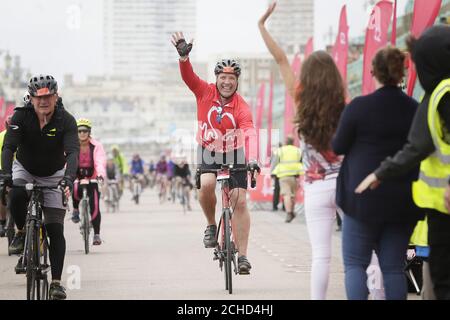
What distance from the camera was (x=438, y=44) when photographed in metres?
6.72

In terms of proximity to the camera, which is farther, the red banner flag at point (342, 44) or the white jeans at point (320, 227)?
the red banner flag at point (342, 44)

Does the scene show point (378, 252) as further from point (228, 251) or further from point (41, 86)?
point (228, 251)

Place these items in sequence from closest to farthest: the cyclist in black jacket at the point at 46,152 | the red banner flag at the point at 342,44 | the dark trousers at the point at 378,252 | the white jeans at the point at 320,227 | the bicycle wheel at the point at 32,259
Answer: the dark trousers at the point at 378,252 < the white jeans at the point at 320,227 < the bicycle wheel at the point at 32,259 < the cyclist in black jacket at the point at 46,152 < the red banner flag at the point at 342,44

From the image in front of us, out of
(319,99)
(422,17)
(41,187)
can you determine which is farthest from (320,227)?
(422,17)

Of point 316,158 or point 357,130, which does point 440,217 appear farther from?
point 316,158

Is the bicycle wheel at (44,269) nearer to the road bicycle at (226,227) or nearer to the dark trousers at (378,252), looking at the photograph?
the road bicycle at (226,227)

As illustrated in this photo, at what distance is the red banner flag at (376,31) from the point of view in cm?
1897

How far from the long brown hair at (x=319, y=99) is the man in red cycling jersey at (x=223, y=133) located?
375cm

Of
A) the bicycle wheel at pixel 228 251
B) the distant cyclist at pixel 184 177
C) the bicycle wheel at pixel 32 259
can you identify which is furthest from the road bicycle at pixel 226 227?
the distant cyclist at pixel 184 177

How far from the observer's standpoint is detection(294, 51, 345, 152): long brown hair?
7.53 metres

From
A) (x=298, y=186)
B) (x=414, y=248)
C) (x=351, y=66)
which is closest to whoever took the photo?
(x=414, y=248)

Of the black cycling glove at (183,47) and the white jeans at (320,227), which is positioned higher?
the black cycling glove at (183,47)

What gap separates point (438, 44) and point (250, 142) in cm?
449

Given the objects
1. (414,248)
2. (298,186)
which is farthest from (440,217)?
(298,186)
